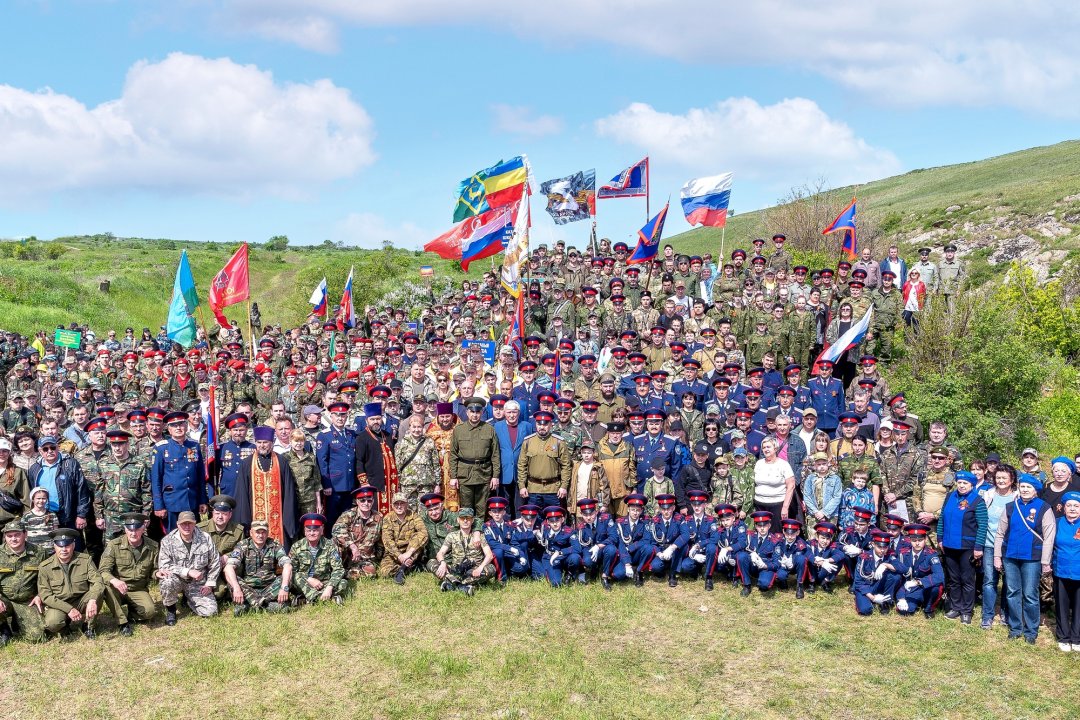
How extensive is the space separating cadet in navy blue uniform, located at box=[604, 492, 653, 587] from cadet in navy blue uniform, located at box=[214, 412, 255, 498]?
4.86 meters

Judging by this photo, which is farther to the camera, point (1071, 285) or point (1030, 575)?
point (1071, 285)

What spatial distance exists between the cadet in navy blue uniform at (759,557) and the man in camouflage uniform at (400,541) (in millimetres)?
3995

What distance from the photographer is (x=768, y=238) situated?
32594 mm

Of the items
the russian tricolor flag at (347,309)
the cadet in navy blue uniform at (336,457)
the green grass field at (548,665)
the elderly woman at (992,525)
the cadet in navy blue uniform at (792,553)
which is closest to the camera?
the green grass field at (548,665)

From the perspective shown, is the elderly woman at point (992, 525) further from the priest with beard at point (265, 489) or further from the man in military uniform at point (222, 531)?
the man in military uniform at point (222, 531)

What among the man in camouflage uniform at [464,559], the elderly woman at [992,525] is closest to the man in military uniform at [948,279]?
the elderly woman at [992,525]

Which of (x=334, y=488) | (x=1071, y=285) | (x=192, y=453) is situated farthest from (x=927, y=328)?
(x=192, y=453)

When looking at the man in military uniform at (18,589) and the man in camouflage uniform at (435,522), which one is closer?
the man in military uniform at (18,589)

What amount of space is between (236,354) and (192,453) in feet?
23.2

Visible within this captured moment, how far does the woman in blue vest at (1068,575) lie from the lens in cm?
846

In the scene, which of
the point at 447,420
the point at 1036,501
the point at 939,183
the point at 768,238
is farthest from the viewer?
the point at 939,183

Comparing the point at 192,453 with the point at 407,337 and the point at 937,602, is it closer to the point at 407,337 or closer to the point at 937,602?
the point at 407,337

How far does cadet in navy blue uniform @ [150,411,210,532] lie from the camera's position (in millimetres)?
10461

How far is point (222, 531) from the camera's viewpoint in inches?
393
